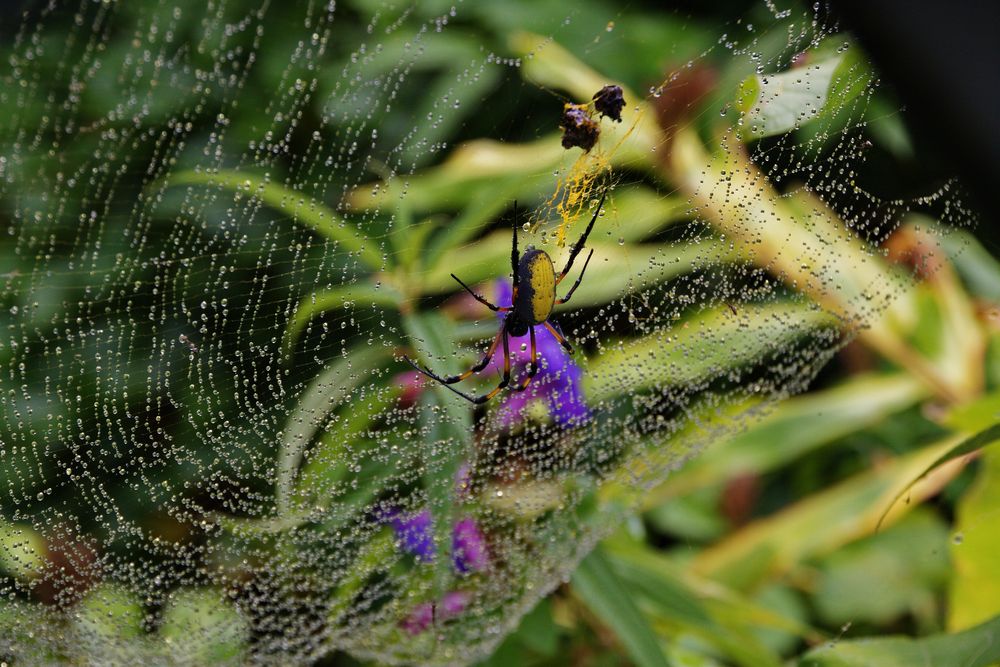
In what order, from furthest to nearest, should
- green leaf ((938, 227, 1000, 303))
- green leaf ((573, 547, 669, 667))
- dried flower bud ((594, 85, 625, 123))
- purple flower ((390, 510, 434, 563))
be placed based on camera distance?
green leaf ((938, 227, 1000, 303))
green leaf ((573, 547, 669, 667))
purple flower ((390, 510, 434, 563))
dried flower bud ((594, 85, 625, 123))

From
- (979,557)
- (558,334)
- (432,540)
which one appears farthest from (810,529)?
(558,334)

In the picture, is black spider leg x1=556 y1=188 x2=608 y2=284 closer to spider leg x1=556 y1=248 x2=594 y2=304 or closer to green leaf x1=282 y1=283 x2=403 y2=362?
spider leg x1=556 y1=248 x2=594 y2=304

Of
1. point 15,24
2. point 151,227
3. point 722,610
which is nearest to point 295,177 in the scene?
point 151,227

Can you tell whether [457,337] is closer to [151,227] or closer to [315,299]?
[315,299]

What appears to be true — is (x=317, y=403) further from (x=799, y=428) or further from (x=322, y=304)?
(x=799, y=428)

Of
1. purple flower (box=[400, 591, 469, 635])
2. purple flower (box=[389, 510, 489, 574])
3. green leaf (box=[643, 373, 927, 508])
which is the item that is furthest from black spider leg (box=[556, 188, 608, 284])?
green leaf (box=[643, 373, 927, 508])

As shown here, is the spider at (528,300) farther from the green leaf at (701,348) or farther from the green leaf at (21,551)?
the green leaf at (21,551)
